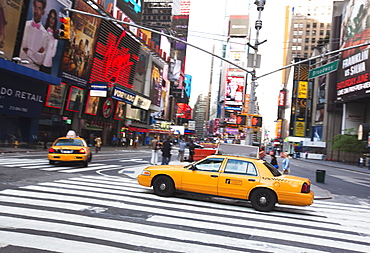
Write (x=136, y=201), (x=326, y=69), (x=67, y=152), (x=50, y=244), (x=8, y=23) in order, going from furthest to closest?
1. (x=8, y=23)
2. (x=67, y=152)
3. (x=326, y=69)
4. (x=136, y=201)
5. (x=50, y=244)

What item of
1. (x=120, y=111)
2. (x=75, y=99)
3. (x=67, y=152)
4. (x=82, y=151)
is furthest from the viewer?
(x=120, y=111)

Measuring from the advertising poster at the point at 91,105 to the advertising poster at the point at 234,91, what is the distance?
7526 centimetres

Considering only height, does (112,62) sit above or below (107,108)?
above

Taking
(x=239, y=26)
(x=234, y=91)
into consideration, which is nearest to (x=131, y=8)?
(x=234, y=91)

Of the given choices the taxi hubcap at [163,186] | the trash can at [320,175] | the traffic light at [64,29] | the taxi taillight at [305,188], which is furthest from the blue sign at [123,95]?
the taxi taillight at [305,188]

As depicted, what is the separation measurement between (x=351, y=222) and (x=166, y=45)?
→ 8293 cm

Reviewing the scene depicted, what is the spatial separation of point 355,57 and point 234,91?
6424 centimetres

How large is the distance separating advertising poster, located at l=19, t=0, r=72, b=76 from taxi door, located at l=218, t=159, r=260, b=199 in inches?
930

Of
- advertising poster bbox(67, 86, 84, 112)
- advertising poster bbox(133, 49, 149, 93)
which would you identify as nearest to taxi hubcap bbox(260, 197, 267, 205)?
advertising poster bbox(67, 86, 84, 112)

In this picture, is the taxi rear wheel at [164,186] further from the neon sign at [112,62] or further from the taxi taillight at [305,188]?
the neon sign at [112,62]

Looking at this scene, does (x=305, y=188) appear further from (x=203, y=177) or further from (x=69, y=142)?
(x=69, y=142)

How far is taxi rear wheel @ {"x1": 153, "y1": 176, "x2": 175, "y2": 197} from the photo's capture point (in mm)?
9344

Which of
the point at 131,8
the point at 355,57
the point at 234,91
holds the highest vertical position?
the point at 234,91

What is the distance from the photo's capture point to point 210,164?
919cm
